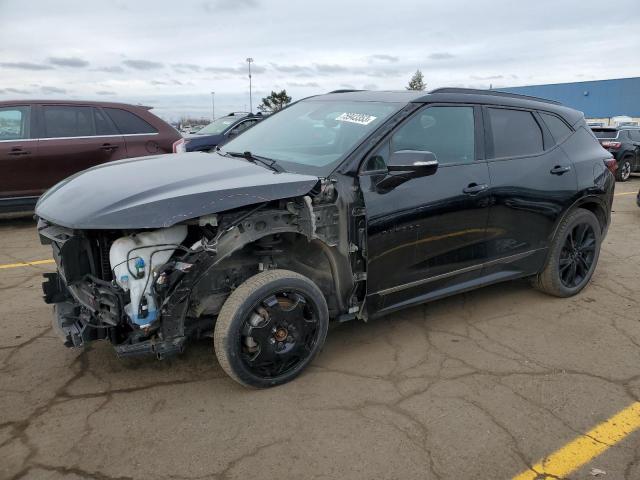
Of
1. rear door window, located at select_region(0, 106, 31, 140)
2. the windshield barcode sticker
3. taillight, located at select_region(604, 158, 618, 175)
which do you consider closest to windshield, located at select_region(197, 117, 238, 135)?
rear door window, located at select_region(0, 106, 31, 140)

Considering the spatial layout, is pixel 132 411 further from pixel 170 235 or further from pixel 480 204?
pixel 480 204

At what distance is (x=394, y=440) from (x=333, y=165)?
1.59 m

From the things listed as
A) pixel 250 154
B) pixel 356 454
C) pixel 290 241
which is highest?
pixel 250 154

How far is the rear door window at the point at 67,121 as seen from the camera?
7.16 metres

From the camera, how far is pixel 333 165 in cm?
315

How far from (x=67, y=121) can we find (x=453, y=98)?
5791 mm

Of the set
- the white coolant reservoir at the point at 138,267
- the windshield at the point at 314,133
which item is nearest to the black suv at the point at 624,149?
the windshield at the point at 314,133

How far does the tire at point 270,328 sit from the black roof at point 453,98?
5.02ft

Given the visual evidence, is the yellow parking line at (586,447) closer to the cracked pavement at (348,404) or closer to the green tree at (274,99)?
the cracked pavement at (348,404)

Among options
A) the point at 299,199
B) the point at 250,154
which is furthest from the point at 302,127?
the point at 299,199

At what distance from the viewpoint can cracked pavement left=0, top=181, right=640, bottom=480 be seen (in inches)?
95.7

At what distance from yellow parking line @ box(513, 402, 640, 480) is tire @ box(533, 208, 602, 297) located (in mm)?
1663

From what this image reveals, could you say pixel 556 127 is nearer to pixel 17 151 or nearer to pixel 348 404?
pixel 348 404

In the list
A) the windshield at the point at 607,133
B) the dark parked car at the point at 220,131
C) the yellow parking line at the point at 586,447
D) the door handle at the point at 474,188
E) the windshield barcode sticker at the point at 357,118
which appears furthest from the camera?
the windshield at the point at 607,133
